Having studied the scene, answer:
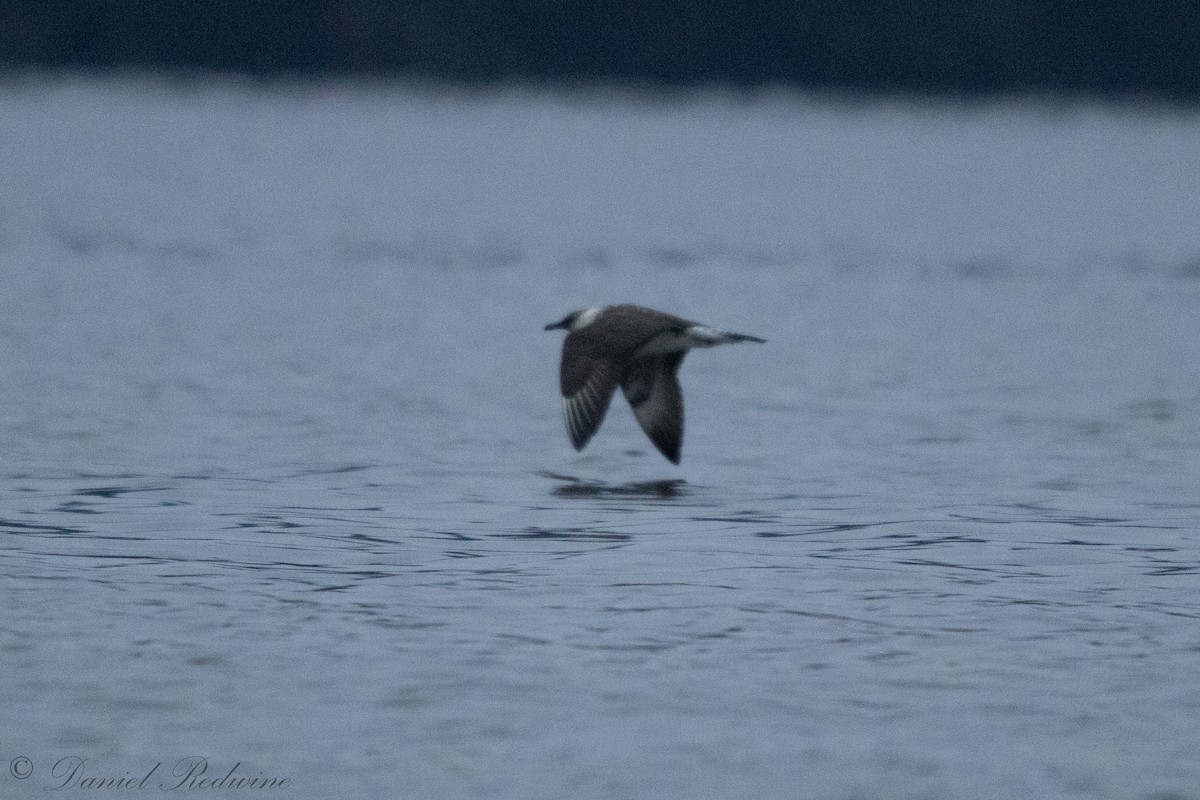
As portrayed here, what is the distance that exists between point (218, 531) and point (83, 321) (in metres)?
9.30

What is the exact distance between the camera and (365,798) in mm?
6180

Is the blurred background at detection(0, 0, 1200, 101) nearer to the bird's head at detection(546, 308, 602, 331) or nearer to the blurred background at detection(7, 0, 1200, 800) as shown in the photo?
the blurred background at detection(7, 0, 1200, 800)

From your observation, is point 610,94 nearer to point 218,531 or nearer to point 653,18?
point 653,18

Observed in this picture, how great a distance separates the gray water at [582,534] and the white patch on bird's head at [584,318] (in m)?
0.77

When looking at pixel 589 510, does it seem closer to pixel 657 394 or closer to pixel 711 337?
pixel 711 337

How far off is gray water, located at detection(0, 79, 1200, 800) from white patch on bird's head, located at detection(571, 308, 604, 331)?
77 centimetres

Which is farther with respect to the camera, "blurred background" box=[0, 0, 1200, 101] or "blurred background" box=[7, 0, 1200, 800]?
"blurred background" box=[0, 0, 1200, 101]

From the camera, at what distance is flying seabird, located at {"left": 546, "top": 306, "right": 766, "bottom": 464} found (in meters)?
11.4

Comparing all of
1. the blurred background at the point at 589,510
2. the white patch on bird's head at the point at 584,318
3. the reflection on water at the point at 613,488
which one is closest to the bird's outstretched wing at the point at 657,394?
the blurred background at the point at 589,510

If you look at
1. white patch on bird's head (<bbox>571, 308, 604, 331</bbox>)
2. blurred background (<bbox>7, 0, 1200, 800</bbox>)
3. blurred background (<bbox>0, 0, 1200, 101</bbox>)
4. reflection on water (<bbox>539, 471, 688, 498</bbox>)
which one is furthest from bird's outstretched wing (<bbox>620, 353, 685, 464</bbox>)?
blurred background (<bbox>0, 0, 1200, 101</bbox>)

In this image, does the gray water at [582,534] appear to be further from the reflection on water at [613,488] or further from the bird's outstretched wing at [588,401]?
the bird's outstretched wing at [588,401]

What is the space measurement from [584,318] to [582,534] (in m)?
2.41

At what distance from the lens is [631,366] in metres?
11.9

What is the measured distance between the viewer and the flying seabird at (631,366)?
37.2ft
